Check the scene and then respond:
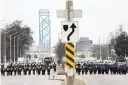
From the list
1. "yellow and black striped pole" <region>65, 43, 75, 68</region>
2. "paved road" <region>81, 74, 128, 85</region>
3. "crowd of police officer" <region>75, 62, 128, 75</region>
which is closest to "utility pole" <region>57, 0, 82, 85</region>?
"yellow and black striped pole" <region>65, 43, 75, 68</region>

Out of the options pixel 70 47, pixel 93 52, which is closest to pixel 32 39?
pixel 93 52

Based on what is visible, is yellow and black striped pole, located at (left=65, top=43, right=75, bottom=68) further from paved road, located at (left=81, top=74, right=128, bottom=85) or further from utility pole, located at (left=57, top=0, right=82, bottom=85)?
paved road, located at (left=81, top=74, right=128, bottom=85)

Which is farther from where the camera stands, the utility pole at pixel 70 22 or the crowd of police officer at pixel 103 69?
the crowd of police officer at pixel 103 69

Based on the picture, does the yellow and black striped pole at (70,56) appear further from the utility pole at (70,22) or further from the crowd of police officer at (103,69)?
the crowd of police officer at (103,69)

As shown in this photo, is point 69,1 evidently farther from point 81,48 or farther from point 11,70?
point 81,48

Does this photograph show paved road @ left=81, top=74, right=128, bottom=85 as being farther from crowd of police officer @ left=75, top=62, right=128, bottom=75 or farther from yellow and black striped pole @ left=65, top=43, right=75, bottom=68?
yellow and black striped pole @ left=65, top=43, right=75, bottom=68

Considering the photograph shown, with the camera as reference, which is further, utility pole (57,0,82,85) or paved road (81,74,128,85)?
paved road (81,74,128,85)

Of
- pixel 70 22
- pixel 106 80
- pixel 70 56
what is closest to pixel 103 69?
pixel 106 80

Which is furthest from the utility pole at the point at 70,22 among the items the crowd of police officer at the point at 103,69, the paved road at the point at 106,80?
the crowd of police officer at the point at 103,69

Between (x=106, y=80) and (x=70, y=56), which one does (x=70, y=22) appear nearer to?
(x=70, y=56)

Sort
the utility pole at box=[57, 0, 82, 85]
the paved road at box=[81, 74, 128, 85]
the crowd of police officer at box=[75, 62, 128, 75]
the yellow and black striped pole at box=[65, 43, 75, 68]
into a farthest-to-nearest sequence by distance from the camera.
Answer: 1. the crowd of police officer at box=[75, 62, 128, 75]
2. the paved road at box=[81, 74, 128, 85]
3. the yellow and black striped pole at box=[65, 43, 75, 68]
4. the utility pole at box=[57, 0, 82, 85]

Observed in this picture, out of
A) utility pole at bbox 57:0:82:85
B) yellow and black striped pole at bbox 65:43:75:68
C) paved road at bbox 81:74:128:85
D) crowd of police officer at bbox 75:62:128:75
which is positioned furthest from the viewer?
crowd of police officer at bbox 75:62:128:75

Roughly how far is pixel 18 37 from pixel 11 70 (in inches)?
2922

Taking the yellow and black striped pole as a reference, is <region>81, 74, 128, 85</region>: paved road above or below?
below
